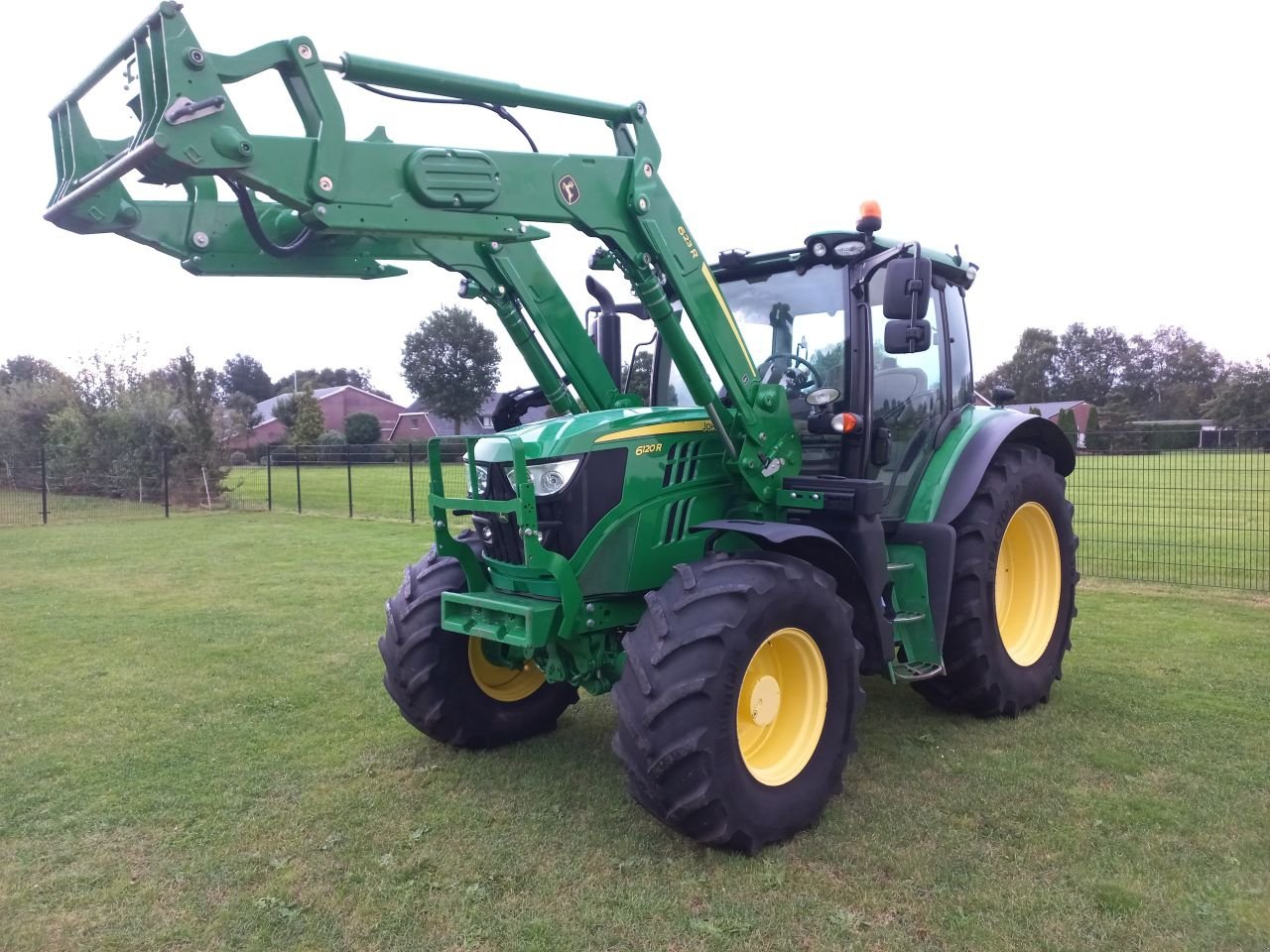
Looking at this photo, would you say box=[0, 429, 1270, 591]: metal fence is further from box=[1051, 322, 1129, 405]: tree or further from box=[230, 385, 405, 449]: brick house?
box=[1051, 322, 1129, 405]: tree

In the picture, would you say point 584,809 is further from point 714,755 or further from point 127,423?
point 127,423

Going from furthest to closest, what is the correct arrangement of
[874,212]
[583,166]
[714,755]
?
[874,212]
[583,166]
[714,755]

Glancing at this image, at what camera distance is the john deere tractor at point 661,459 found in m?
3.34

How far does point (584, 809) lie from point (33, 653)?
5.32 metres

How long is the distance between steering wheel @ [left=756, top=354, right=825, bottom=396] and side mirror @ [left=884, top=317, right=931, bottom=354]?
53 centimetres

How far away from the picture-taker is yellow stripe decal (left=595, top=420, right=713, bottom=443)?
3971mm

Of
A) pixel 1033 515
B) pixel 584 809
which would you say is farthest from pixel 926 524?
pixel 584 809

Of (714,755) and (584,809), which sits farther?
(584,809)

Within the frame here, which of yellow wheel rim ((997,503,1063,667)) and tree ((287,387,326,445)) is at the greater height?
tree ((287,387,326,445))

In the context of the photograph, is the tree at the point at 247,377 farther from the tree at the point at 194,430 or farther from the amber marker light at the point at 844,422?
the amber marker light at the point at 844,422

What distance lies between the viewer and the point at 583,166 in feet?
12.3

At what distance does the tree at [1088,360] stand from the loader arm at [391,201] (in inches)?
3082

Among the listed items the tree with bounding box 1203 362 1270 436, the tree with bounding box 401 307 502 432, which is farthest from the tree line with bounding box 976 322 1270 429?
the tree with bounding box 401 307 502 432

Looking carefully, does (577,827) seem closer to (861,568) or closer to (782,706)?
(782,706)
